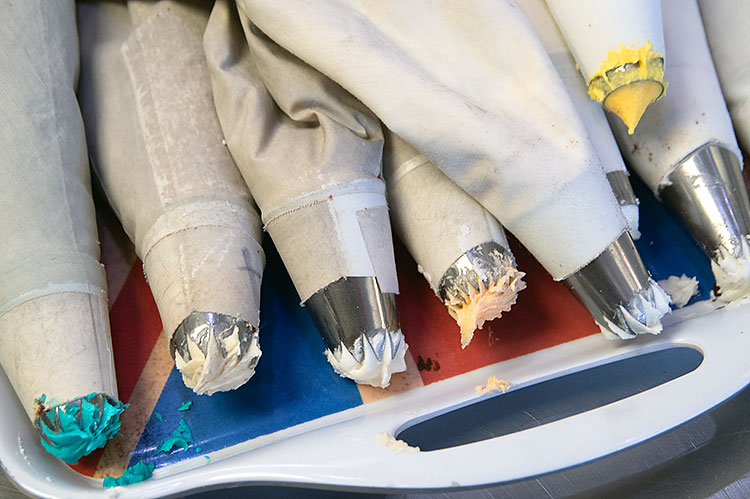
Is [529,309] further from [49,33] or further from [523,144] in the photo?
[49,33]

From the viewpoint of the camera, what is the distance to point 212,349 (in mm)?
540

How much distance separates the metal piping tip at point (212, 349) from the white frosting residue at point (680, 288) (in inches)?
16.5

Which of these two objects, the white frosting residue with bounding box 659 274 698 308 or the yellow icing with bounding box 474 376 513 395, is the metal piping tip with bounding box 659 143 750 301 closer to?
the white frosting residue with bounding box 659 274 698 308

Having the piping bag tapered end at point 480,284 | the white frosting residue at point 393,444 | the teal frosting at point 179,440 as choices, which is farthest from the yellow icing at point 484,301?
the teal frosting at point 179,440

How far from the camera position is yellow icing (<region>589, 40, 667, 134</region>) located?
1.91ft

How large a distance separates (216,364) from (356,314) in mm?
117

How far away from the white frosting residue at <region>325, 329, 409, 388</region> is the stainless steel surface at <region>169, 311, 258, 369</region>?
77mm

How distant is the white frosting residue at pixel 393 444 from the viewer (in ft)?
1.82

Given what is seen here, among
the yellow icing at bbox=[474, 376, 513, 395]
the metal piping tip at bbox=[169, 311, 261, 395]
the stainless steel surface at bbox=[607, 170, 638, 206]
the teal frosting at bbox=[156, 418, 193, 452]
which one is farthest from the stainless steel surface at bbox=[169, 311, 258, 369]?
the stainless steel surface at bbox=[607, 170, 638, 206]

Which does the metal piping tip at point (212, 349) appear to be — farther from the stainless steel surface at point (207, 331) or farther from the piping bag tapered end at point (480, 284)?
the piping bag tapered end at point (480, 284)

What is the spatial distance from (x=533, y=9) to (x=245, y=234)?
352mm

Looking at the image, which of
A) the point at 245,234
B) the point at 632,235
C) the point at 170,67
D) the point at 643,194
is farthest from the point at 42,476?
the point at 643,194

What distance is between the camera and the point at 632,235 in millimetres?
654

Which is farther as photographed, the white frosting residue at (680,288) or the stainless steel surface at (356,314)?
the white frosting residue at (680,288)
